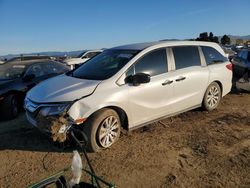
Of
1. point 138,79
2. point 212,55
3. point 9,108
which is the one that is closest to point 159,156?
point 138,79

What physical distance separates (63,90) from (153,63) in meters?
1.86

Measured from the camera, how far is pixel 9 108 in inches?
298

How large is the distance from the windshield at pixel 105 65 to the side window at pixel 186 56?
3.35 feet

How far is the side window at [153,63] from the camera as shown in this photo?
5844 millimetres

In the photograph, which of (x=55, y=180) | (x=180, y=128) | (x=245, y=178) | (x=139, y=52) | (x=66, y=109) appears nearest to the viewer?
(x=55, y=180)

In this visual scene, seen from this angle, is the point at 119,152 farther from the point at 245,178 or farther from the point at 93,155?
the point at 245,178

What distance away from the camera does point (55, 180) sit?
250 cm

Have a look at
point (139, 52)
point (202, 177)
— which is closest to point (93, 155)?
point (202, 177)

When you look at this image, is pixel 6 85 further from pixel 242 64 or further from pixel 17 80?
pixel 242 64

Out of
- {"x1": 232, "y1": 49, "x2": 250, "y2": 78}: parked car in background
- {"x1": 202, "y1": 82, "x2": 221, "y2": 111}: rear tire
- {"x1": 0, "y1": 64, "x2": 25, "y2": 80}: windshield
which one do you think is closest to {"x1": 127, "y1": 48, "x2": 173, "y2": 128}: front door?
{"x1": 202, "y1": 82, "x2": 221, "y2": 111}: rear tire

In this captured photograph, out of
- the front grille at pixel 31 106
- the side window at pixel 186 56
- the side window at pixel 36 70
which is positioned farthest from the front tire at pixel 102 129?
the side window at pixel 36 70

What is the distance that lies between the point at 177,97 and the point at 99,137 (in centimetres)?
210

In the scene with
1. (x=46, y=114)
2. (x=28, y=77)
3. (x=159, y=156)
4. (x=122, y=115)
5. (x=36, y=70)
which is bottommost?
(x=159, y=156)

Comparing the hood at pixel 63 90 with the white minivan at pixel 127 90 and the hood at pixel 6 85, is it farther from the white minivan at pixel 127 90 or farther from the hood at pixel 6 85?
the hood at pixel 6 85
